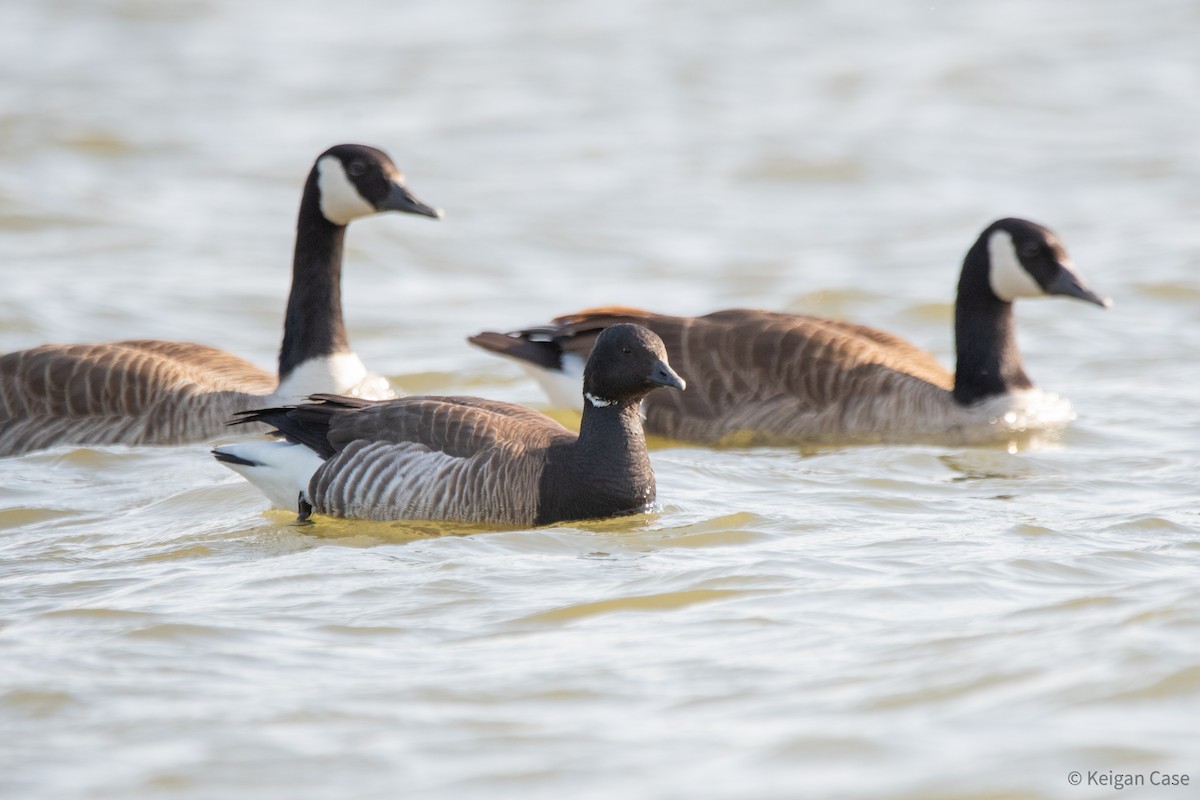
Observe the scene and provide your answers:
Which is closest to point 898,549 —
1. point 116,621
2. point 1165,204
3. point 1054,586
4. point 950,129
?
point 1054,586

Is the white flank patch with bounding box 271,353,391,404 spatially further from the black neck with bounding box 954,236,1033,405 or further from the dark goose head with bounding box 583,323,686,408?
the black neck with bounding box 954,236,1033,405

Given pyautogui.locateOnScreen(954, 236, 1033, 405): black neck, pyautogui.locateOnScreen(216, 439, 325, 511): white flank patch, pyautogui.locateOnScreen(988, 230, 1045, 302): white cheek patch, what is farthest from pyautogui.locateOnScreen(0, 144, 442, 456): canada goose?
pyautogui.locateOnScreen(988, 230, 1045, 302): white cheek patch

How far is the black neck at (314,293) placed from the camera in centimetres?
1136

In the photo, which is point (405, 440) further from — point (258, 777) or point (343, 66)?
point (343, 66)

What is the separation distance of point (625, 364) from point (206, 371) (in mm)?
3856

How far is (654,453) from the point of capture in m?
11.1

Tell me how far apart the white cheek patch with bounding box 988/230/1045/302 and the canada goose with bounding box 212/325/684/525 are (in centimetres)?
386

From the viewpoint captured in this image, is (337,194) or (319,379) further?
(337,194)

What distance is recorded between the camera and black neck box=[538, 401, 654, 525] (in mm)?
8570

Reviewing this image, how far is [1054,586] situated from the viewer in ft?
24.5

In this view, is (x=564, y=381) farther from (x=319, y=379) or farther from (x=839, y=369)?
(x=839, y=369)

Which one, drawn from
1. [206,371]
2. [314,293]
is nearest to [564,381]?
[314,293]

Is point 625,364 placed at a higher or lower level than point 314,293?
lower

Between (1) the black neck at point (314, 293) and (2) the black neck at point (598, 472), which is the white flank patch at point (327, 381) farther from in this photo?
(2) the black neck at point (598, 472)
